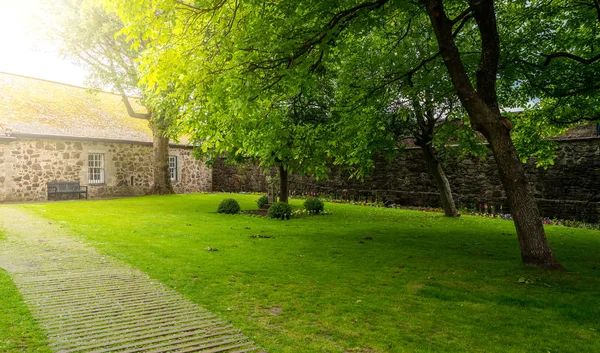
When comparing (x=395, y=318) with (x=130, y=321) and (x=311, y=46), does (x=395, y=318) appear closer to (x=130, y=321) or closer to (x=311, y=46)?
(x=130, y=321)

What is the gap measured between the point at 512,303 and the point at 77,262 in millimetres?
6767

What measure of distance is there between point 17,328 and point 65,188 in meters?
20.1

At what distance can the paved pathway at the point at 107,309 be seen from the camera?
410 centimetres

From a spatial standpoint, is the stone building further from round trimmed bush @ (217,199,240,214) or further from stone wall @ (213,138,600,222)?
round trimmed bush @ (217,199,240,214)

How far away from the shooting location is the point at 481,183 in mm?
18250

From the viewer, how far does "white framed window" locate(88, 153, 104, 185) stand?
77.1ft

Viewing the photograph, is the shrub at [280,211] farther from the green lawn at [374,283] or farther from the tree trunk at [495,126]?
the tree trunk at [495,126]

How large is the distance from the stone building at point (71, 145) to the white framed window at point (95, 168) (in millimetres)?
50

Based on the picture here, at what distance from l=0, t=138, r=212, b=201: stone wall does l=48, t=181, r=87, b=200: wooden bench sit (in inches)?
9.5

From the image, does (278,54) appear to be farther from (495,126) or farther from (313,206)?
(313,206)

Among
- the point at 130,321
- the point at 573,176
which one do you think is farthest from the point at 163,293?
the point at 573,176

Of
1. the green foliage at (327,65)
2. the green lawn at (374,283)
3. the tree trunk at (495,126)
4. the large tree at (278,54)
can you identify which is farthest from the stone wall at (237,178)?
the tree trunk at (495,126)

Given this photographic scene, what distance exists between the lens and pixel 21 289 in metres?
5.68

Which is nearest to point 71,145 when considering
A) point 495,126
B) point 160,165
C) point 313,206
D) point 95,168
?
point 95,168
